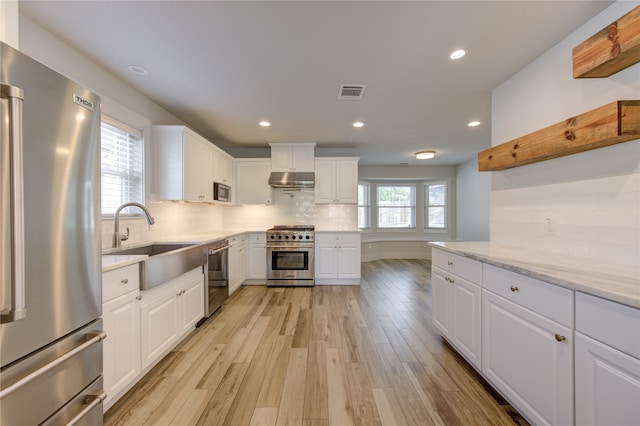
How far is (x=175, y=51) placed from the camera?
1938mm

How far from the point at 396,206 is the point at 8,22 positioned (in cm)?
709

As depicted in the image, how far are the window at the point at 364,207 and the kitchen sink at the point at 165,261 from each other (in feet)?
16.0

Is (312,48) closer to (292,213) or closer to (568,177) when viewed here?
(568,177)

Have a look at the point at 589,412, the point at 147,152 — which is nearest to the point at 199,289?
the point at 147,152

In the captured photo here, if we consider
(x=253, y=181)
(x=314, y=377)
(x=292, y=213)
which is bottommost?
(x=314, y=377)

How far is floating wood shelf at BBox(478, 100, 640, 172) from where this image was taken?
1350mm

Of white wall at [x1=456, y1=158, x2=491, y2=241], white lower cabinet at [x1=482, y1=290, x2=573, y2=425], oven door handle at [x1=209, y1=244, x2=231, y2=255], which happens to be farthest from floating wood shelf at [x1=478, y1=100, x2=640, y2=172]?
white wall at [x1=456, y1=158, x2=491, y2=241]

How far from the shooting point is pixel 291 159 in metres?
4.56

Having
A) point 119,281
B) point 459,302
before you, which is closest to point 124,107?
point 119,281

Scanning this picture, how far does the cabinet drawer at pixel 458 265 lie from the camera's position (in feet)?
5.94

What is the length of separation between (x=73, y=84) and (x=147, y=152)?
6.36ft

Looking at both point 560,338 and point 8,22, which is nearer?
point 8,22

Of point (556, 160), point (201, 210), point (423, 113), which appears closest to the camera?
point (556, 160)

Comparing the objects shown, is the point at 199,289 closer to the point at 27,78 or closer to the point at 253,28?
the point at 27,78
